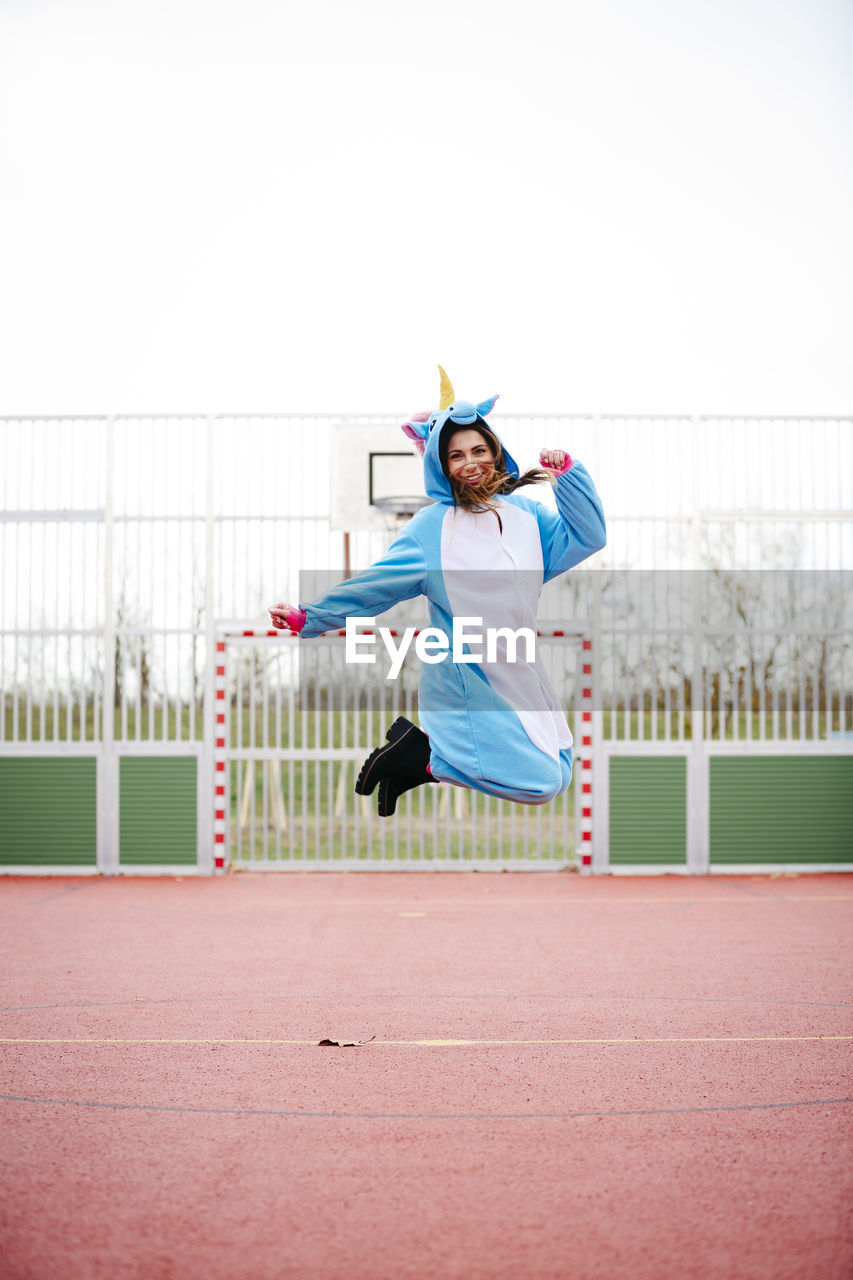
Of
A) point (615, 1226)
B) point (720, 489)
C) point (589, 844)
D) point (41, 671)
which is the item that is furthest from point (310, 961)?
point (720, 489)

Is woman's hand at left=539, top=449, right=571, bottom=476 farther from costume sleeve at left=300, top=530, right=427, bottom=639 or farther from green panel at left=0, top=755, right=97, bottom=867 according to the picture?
green panel at left=0, top=755, right=97, bottom=867

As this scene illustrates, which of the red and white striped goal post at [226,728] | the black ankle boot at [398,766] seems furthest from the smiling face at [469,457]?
the red and white striped goal post at [226,728]

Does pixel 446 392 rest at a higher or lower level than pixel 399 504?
→ lower

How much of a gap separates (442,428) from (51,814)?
1024 cm

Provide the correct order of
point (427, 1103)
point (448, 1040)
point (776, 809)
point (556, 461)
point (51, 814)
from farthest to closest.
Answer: point (776, 809), point (51, 814), point (448, 1040), point (427, 1103), point (556, 461)

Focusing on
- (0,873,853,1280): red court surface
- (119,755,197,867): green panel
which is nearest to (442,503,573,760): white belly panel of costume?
(0,873,853,1280): red court surface

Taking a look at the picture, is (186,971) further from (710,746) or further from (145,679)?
(710,746)

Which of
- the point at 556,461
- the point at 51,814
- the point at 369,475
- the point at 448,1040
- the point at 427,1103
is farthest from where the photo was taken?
the point at 51,814

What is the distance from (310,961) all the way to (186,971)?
2.80ft

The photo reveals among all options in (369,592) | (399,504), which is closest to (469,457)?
(369,592)

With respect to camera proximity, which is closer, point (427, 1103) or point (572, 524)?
point (572, 524)

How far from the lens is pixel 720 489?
12.9 meters

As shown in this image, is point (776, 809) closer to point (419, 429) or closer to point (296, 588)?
point (296, 588)

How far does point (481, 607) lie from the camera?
3.88 metres
